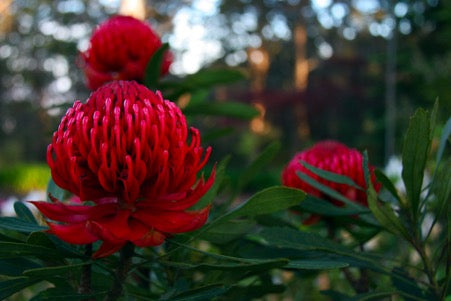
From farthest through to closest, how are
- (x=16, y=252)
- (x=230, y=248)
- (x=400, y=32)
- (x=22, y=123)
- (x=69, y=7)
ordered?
(x=22, y=123) → (x=69, y=7) → (x=400, y=32) → (x=230, y=248) → (x=16, y=252)

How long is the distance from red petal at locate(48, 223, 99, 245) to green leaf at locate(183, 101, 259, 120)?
692mm

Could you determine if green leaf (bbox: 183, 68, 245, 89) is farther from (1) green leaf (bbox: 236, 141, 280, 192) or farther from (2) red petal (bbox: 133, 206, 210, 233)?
Answer: (2) red petal (bbox: 133, 206, 210, 233)

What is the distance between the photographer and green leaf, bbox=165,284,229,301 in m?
0.57

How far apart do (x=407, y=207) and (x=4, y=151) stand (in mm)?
17902

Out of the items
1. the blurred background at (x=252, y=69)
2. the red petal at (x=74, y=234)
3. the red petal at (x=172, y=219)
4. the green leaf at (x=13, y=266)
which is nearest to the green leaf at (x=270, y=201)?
the red petal at (x=172, y=219)

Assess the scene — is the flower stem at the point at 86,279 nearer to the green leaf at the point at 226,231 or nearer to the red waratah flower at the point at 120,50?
the green leaf at the point at 226,231

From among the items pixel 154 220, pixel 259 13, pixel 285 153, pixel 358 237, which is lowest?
pixel 285 153

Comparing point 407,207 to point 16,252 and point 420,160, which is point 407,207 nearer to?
point 420,160

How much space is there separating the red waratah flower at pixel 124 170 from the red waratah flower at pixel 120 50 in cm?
56

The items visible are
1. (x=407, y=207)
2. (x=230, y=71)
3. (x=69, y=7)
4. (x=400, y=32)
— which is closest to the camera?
(x=407, y=207)

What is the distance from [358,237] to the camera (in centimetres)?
86

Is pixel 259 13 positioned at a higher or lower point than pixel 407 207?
higher

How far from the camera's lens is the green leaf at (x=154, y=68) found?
1.03 m

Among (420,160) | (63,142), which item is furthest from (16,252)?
(420,160)
